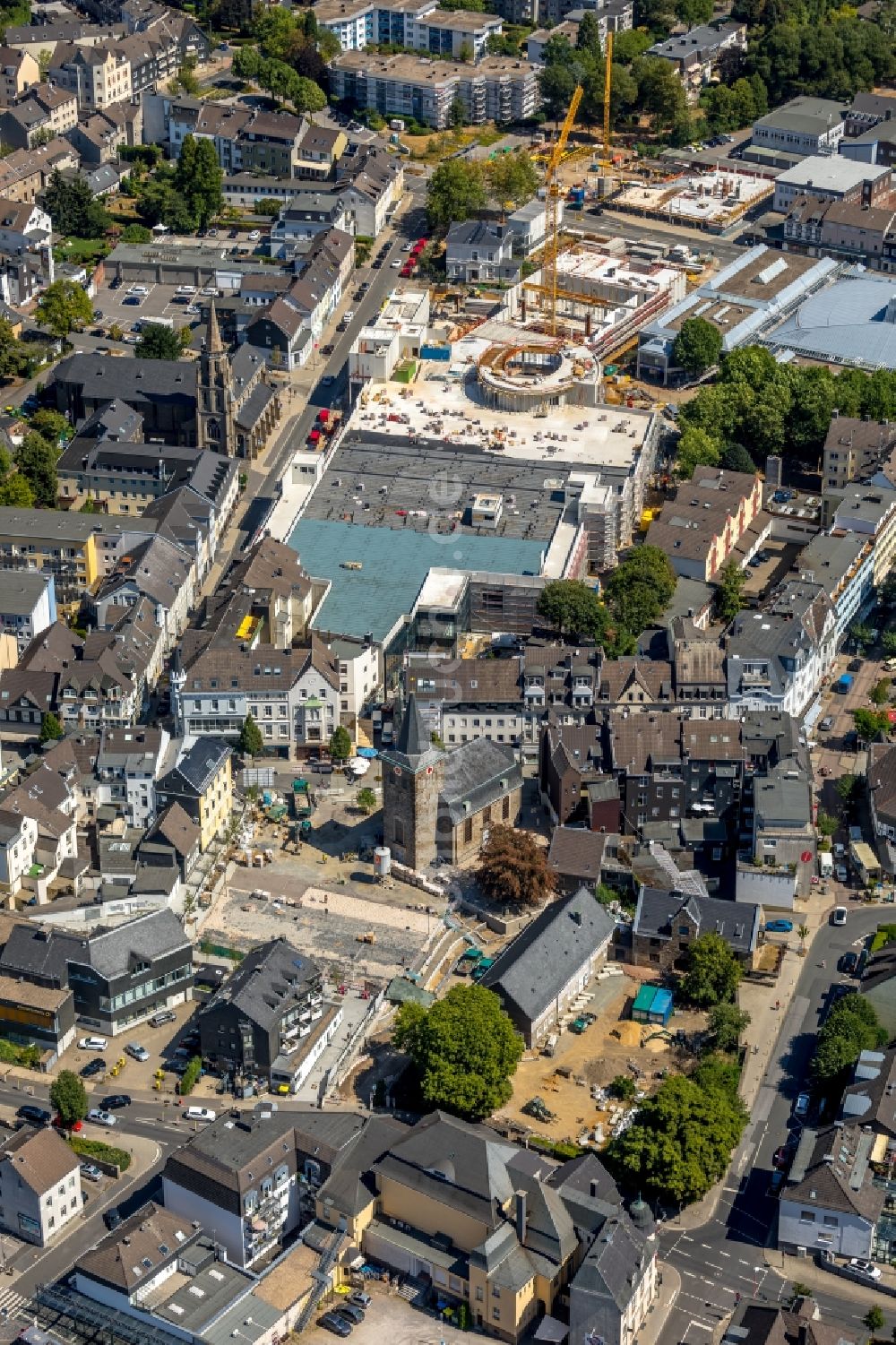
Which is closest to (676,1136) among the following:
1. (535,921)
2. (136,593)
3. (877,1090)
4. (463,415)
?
(877,1090)

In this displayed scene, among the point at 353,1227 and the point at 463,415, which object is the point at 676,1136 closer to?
the point at 353,1227

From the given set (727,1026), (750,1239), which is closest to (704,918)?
(727,1026)

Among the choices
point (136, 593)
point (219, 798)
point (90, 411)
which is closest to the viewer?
point (219, 798)

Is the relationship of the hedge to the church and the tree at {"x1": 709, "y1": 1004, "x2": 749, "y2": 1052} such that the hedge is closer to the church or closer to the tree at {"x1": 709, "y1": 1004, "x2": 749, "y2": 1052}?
the tree at {"x1": 709, "y1": 1004, "x2": 749, "y2": 1052}

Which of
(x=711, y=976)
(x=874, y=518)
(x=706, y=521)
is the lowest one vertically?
(x=711, y=976)

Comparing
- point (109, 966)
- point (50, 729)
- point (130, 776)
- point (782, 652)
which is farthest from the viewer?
point (782, 652)

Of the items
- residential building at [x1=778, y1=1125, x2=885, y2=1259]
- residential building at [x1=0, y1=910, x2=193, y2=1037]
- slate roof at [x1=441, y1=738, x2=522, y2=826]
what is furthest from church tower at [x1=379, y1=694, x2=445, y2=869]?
residential building at [x1=778, y1=1125, x2=885, y2=1259]

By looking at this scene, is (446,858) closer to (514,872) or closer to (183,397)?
(514,872)
